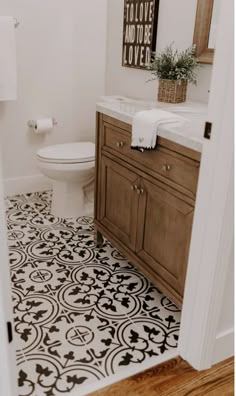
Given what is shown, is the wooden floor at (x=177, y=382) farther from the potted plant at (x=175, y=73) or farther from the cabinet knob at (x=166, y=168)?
the potted plant at (x=175, y=73)

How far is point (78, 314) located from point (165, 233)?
568 mm

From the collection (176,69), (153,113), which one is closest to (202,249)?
(153,113)

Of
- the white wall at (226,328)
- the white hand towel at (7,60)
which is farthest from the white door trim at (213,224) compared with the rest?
the white hand towel at (7,60)

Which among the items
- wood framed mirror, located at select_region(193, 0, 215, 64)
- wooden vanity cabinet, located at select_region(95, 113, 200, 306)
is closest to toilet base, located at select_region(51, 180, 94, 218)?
wooden vanity cabinet, located at select_region(95, 113, 200, 306)

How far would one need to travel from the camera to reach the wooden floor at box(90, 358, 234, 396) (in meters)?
1.43

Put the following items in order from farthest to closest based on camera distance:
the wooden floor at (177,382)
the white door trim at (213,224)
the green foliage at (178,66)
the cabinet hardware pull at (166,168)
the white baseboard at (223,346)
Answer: the green foliage at (178,66) < the cabinet hardware pull at (166,168) < the white baseboard at (223,346) < the wooden floor at (177,382) < the white door trim at (213,224)

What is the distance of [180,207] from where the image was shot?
1.61 meters

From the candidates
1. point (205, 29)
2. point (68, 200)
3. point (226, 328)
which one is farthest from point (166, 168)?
point (68, 200)

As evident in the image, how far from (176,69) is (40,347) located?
1.54m

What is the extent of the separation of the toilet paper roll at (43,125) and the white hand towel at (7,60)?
31 centimetres

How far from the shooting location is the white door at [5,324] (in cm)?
107

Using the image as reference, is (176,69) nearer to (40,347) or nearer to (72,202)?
(72,202)

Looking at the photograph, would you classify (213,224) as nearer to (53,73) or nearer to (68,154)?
(68,154)

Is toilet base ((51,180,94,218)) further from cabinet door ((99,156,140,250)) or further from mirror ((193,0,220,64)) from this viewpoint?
mirror ((193,0,220,64))
